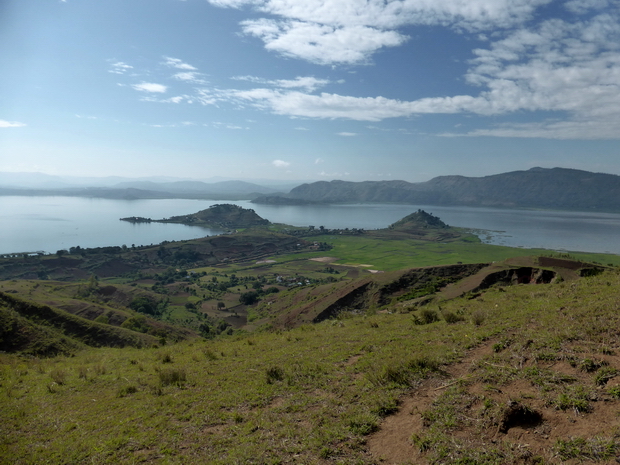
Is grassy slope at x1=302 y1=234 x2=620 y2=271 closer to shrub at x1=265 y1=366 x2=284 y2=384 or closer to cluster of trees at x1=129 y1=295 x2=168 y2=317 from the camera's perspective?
cluster of trees at x1=129 y1=295 x2=168 y2=317

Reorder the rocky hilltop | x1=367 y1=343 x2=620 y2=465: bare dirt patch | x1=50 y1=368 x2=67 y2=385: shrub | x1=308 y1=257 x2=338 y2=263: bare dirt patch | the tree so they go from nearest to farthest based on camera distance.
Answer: x1=367 y1=343 x2=620 y2=465: bare dirt patch, x1=50 y1=368 x2=67 y2=385: shrub, the tree, x1=308 y1=257 x2=338 y2=263: bare dirt patch, the rocky hilltop

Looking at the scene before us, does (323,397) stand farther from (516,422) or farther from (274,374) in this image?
(516,422)

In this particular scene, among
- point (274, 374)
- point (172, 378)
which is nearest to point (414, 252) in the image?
point (274, 374)

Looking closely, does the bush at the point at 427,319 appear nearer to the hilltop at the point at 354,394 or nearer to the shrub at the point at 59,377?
the hilltop at the point at 354,394

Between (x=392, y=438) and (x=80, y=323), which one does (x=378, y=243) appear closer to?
(x=80, y=323)

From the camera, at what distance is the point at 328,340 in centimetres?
1144

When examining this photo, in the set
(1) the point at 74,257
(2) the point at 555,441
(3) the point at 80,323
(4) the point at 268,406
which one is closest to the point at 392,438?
(2) the point at 555,441

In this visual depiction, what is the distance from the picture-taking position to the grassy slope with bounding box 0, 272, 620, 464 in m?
5.13

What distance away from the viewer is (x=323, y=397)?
7.00 meters

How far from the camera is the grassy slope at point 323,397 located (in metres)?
5.13

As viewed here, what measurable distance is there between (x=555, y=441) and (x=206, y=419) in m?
6.19

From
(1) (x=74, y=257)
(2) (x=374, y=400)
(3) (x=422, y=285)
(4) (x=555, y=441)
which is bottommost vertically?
(1) (x=74, y=257)

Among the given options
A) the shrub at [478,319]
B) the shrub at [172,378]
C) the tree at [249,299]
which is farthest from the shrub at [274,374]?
the tree at [249,299]

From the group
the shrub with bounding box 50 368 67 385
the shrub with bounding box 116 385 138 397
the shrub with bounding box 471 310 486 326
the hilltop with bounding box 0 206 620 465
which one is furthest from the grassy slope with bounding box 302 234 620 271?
the shrub with bounding box 116 385 138 397
